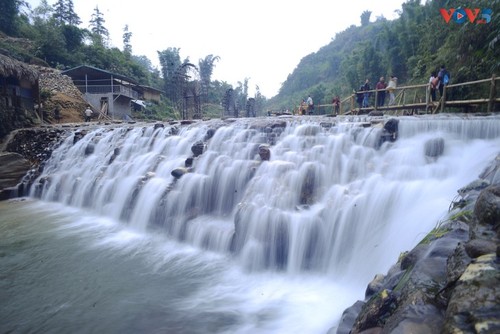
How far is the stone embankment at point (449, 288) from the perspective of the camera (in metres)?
1.83

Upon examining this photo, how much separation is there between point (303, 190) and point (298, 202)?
0.33 m

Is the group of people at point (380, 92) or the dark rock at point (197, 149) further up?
the group of people at point (380, 92)

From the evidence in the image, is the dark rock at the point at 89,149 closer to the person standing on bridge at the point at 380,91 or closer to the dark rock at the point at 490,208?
the person standing on bridge at the point at 380,91

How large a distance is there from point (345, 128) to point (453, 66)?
10.7 m

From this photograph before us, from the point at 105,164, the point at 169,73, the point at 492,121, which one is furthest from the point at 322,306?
the point at 169,73

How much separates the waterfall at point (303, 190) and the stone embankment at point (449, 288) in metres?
1.94

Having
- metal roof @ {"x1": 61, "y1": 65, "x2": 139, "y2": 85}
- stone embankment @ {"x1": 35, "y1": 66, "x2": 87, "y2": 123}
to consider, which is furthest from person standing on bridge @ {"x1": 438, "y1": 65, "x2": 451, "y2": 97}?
metal roof @ {"x1": 61, "y1": 65, "x2": 139, "y2": 85}

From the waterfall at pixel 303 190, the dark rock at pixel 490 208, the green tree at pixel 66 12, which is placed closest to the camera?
the dark rock at pixel 490 208

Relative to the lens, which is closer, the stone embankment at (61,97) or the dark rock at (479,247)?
the dark rock at (479,247)

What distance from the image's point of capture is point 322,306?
187 inches

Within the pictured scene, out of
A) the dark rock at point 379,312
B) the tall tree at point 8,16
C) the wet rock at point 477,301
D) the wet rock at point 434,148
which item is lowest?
the dark rock at point 379,312

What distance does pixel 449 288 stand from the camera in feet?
7.32

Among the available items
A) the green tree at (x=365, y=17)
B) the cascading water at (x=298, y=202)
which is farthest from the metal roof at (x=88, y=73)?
the green tree at (x=365, y=17)

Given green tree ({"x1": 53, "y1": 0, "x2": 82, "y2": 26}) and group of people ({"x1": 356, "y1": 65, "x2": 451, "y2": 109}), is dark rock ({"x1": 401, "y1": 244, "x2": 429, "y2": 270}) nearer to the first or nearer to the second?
group of people ({"x1": 356, "y1": 65, "x2": 451, "y2": 109})
